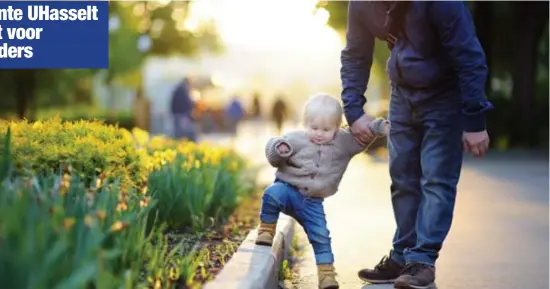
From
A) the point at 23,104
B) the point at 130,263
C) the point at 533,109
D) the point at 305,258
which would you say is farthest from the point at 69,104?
the point at 130,263

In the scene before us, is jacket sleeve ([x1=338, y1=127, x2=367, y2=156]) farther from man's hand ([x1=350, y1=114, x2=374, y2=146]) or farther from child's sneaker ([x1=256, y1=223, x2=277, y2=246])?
child's sneaker ([x1=256, y1=223, x2=277, y2=246])

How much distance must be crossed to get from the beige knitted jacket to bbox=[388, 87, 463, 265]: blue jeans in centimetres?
25

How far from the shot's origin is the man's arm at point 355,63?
19.0 feet

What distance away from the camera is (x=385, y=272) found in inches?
239

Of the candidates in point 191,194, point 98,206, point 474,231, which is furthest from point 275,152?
point 474,231

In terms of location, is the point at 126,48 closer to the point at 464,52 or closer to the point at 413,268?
the point at 413,268

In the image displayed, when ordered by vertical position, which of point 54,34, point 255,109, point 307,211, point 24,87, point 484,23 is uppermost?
point 484,23

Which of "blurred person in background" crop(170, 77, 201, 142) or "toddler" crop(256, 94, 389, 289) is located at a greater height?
"blurred person in background" crop(170, 77, 201, 142)

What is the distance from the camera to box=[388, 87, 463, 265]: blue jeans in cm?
558

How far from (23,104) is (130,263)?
96.4 ft

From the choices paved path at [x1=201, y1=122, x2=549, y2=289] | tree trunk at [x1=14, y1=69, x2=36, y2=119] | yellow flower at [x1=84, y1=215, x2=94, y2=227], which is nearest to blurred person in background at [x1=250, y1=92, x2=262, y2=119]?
tree trunk at [x1=14, y1=69, x2=36, y2=119]

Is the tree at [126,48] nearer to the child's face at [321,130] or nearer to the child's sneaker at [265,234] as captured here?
the child's sneaker at [265,234]

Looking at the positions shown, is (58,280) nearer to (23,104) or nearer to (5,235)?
(5,235)

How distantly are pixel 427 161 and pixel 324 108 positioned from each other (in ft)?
1.92
